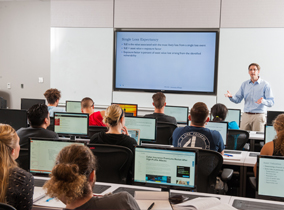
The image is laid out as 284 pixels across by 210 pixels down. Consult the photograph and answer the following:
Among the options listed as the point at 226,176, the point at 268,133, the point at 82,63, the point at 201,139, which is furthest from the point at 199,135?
the point at 82,63

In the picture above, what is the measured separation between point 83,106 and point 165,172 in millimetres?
2917

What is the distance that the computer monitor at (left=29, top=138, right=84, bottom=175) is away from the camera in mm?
2605

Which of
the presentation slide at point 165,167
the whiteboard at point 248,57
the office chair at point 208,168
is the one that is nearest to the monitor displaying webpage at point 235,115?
the whiteboard at point 248,57

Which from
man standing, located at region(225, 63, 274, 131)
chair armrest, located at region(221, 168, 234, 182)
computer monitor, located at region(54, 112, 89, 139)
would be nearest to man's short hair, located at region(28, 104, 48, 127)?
computer monitor, located at region(54, 112, 89, 139)

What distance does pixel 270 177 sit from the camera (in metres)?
2.17

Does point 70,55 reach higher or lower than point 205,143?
higher

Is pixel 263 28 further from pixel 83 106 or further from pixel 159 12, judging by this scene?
pixel 83 106

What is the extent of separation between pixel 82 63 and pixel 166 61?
6.49ft

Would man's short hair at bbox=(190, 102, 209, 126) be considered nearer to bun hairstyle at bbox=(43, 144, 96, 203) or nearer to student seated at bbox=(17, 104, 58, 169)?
student seated at bbox=(17, 104, 58, 169)

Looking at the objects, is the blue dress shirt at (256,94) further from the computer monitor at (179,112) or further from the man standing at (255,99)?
the computer monitor at (179,112)

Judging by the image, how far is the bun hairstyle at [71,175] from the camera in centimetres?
139

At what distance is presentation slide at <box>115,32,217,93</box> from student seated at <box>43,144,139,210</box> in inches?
227

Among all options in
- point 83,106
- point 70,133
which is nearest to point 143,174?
point 70,133

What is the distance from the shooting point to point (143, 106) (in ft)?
24.4
